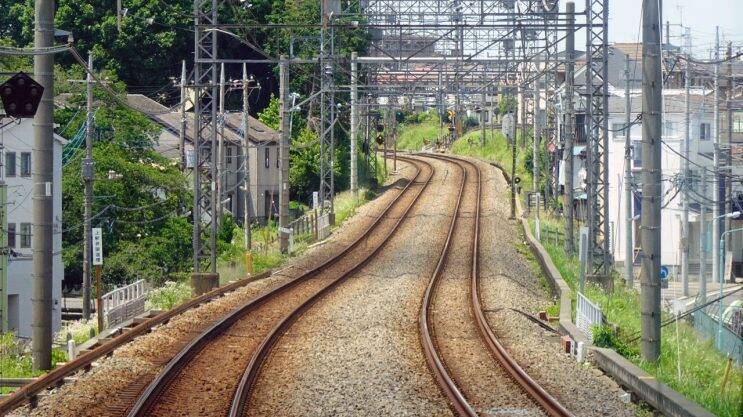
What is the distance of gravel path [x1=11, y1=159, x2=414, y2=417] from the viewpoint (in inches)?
426

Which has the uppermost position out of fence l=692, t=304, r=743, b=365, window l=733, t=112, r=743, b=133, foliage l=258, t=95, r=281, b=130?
foliage l=258, t=95, r=281, b=130

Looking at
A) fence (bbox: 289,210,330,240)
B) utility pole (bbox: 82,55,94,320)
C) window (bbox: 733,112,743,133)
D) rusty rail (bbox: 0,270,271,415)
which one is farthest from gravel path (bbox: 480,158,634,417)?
window (bbox: 733,112,743,133)

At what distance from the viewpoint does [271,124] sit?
58.6 meters

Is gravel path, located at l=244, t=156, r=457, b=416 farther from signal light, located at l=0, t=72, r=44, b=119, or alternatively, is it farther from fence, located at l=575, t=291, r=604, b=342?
signal light, located at l=0, t=72, r=44, b=119

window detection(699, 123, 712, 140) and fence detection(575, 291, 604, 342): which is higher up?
window detection(699, 123, 712, 140)

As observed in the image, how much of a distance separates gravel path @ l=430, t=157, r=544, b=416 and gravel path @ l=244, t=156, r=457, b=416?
0.37m

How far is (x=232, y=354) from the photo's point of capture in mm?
14281

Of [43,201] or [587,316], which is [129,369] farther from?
[587,316]

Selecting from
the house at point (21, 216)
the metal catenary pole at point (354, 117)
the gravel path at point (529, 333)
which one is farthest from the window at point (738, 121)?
the house at point (21, 216)

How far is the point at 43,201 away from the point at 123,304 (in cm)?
662

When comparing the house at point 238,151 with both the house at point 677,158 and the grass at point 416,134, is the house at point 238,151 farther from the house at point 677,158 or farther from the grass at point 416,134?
the grass at point 416,134

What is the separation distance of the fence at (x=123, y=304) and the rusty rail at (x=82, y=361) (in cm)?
116

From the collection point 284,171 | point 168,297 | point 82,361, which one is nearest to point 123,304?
point 168,297

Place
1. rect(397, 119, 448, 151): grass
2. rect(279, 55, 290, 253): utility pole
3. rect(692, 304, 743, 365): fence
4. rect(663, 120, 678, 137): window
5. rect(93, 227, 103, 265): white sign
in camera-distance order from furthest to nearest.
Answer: rect(397, 119, 448, 151): grass → rect(663, 120, 678, 137): window → rect(279, 55, 290, 253): utility pole → rect(93, 227, 103, 265): white sign → rect(692, 304, 743, 365): fence
